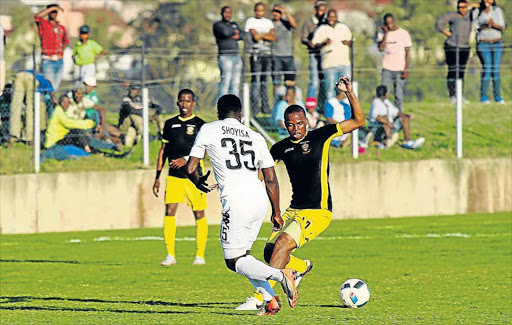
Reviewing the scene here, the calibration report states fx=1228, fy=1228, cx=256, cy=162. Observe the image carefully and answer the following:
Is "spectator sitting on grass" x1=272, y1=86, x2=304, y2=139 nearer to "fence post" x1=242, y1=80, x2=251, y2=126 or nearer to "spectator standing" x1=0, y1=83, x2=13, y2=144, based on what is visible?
"fence post" x1=242, y1=80, x2=251, y2=126

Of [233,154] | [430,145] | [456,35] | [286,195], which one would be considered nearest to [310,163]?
[233,154]

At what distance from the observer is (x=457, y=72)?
2309 centimetres

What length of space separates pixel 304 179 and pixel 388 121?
11289 mm

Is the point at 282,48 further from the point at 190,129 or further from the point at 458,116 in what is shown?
the point at 190,129

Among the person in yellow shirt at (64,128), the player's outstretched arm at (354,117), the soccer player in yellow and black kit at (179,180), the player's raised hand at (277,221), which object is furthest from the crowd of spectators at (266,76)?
the player's raised hand at (277,221)

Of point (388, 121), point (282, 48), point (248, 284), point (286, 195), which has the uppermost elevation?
point (282, 48)

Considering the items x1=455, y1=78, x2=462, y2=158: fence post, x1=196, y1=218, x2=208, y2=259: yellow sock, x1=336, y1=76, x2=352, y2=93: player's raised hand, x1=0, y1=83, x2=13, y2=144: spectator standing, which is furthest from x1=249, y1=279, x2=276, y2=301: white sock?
x1=455, y1=78, x2=462, y2=158: fence post

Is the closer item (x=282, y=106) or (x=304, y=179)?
(x=304, y=179)

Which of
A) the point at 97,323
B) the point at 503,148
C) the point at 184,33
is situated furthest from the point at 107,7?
the point at 97,323

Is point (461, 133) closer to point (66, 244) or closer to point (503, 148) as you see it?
point (503, 148)

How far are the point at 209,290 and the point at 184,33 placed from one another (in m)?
41.0

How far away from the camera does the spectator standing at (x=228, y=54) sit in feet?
71.1

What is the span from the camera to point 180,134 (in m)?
15.2

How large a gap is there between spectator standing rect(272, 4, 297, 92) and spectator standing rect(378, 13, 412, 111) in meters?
1.70
